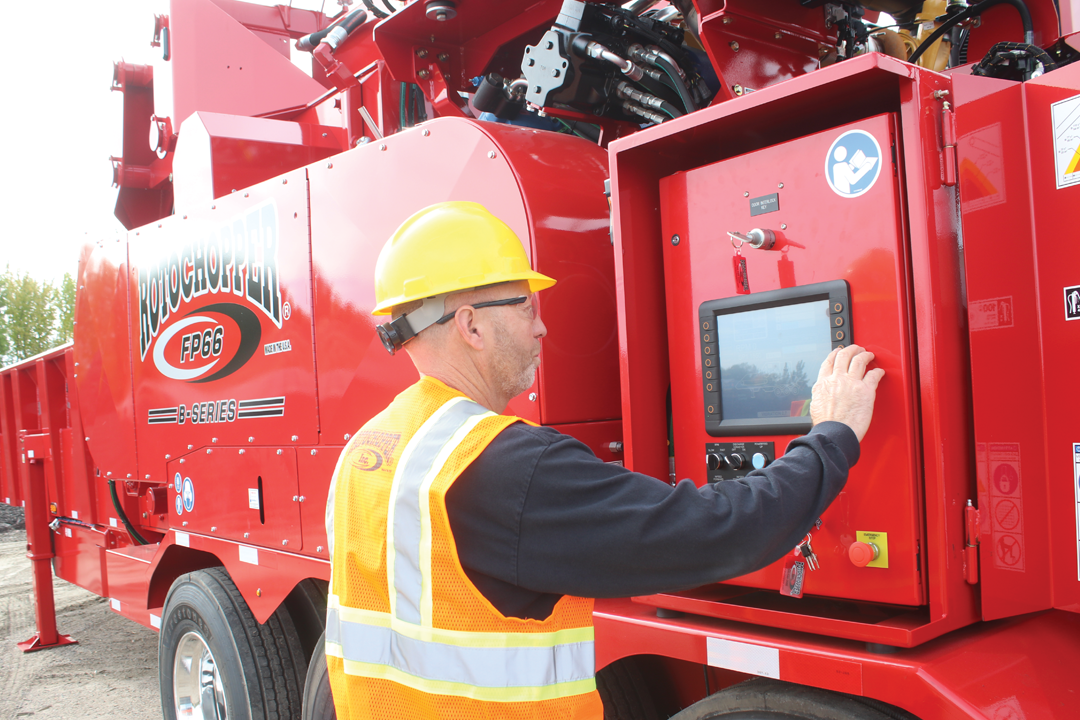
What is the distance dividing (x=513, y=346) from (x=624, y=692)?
113 centimetres

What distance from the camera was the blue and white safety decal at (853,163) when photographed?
1.75 m

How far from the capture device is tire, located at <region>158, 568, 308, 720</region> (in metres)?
3.49

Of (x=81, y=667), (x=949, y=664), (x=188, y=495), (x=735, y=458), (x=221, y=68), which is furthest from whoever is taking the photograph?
(x=81, y=667)

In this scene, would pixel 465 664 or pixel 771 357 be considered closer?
pixel 465 664

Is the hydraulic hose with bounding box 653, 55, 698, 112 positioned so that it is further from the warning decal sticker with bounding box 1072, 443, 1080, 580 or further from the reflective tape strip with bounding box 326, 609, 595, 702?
the reflective tape strip with bounding box 326, 609, 595, 702

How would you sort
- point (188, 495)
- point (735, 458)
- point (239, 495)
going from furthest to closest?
1. point (188, 495)
2. point (239, 495)
3. point (735, 458)

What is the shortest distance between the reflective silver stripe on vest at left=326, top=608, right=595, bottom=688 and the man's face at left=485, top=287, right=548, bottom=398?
1.75 ft

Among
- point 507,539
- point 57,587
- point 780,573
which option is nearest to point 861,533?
point 780,573

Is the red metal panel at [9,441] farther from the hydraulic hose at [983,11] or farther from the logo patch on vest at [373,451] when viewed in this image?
the hydraulic hose at [983,11]

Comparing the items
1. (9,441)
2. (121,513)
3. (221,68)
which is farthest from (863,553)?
(9,441)

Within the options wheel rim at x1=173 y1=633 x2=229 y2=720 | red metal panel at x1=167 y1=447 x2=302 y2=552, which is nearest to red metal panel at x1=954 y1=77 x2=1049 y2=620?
red metal panel at x1=167 y1=447 x2=302 y2=552

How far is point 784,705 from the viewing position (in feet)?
5.90

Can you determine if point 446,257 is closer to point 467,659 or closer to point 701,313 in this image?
point 701,313

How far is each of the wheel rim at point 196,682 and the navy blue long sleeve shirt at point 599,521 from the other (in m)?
2.67
